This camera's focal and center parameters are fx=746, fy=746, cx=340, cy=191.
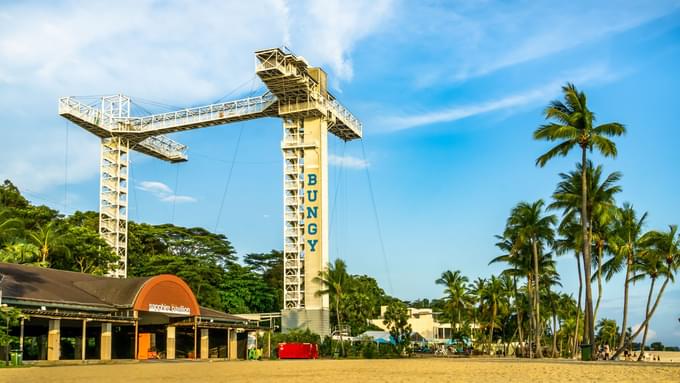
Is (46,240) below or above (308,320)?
above

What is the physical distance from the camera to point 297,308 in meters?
63.4

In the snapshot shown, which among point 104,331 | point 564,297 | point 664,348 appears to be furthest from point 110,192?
point 664,348

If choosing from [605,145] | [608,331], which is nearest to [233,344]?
[605,145]

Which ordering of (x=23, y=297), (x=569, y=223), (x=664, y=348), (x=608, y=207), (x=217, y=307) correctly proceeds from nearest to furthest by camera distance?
(x=23, y=297), (x=608, y=207), (x=569, y=223), (x=217, y=307), (x=664, y=348)

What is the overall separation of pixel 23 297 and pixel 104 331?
5.66m

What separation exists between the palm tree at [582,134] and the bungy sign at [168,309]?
75.2 ft

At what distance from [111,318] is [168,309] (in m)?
4.97

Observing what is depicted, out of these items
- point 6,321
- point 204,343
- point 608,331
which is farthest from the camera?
point 608,331

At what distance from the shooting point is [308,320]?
205 ft

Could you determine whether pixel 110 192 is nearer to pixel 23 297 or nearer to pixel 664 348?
pixel 23 297

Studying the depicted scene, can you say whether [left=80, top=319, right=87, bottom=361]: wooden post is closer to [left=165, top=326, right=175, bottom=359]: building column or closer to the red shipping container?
[left=165, top=326, right=175, bottom=359]: building column

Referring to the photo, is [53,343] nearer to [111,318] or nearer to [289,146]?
[111,318]

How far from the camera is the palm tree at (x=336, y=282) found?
199 feet

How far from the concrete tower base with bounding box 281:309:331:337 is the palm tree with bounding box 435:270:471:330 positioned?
18.6 metres
